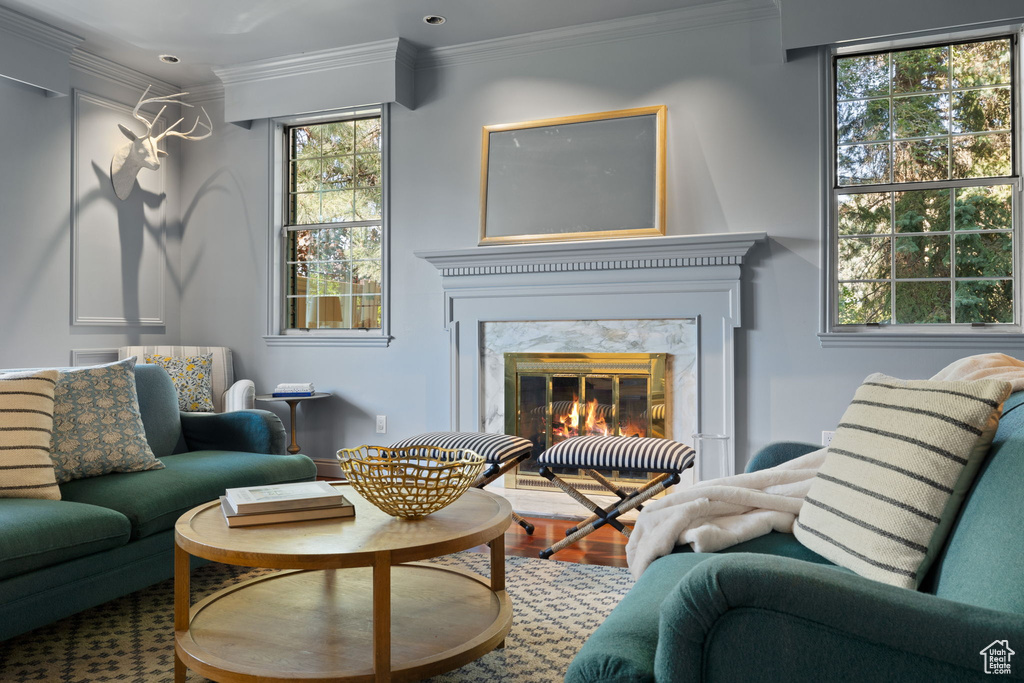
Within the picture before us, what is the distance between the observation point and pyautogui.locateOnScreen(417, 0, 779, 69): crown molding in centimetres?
373

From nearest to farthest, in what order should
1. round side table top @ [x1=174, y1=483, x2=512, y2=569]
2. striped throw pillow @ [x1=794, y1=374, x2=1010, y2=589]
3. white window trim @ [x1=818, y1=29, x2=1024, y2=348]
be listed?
striped throw pillow @ [x1=794, y1=374, x2=1010, y2=589]
round side table top @ [x1=174, y1=483, x2=512, y2=569]
white window trim @ [x1=818, y1=29, x2=1024, y2=348]

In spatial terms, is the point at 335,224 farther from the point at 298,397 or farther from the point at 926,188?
the point at 926,188

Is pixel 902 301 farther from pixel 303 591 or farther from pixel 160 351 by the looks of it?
pixel 160 351

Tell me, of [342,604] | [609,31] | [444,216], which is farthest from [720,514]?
[609,31]

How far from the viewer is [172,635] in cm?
216

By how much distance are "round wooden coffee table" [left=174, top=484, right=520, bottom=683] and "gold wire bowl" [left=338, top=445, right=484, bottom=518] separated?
46mm

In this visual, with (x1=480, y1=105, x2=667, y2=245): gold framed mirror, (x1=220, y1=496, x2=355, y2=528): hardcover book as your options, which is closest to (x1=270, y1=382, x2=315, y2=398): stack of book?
(x1=480, y1=105, x2=667, y2=245): gold framed mirror

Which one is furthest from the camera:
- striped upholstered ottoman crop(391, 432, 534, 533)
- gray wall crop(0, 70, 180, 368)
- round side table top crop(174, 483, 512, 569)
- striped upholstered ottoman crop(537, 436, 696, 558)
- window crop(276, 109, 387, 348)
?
window crop(276, 109, 387, 348)

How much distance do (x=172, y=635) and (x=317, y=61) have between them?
11.9ft

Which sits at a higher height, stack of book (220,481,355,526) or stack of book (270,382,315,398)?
stack of book (270,382,315,398)

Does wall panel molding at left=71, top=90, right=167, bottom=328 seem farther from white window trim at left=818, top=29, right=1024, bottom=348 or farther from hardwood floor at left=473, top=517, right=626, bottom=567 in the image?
white window trim at left=818, top=29, right=1024, bottom=348

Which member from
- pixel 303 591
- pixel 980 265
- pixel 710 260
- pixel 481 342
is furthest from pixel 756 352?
pixel 303 591

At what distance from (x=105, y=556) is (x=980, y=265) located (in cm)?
395

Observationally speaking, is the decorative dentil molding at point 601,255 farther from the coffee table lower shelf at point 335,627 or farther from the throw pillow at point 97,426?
the coffee table lower shelf at point 335,627
